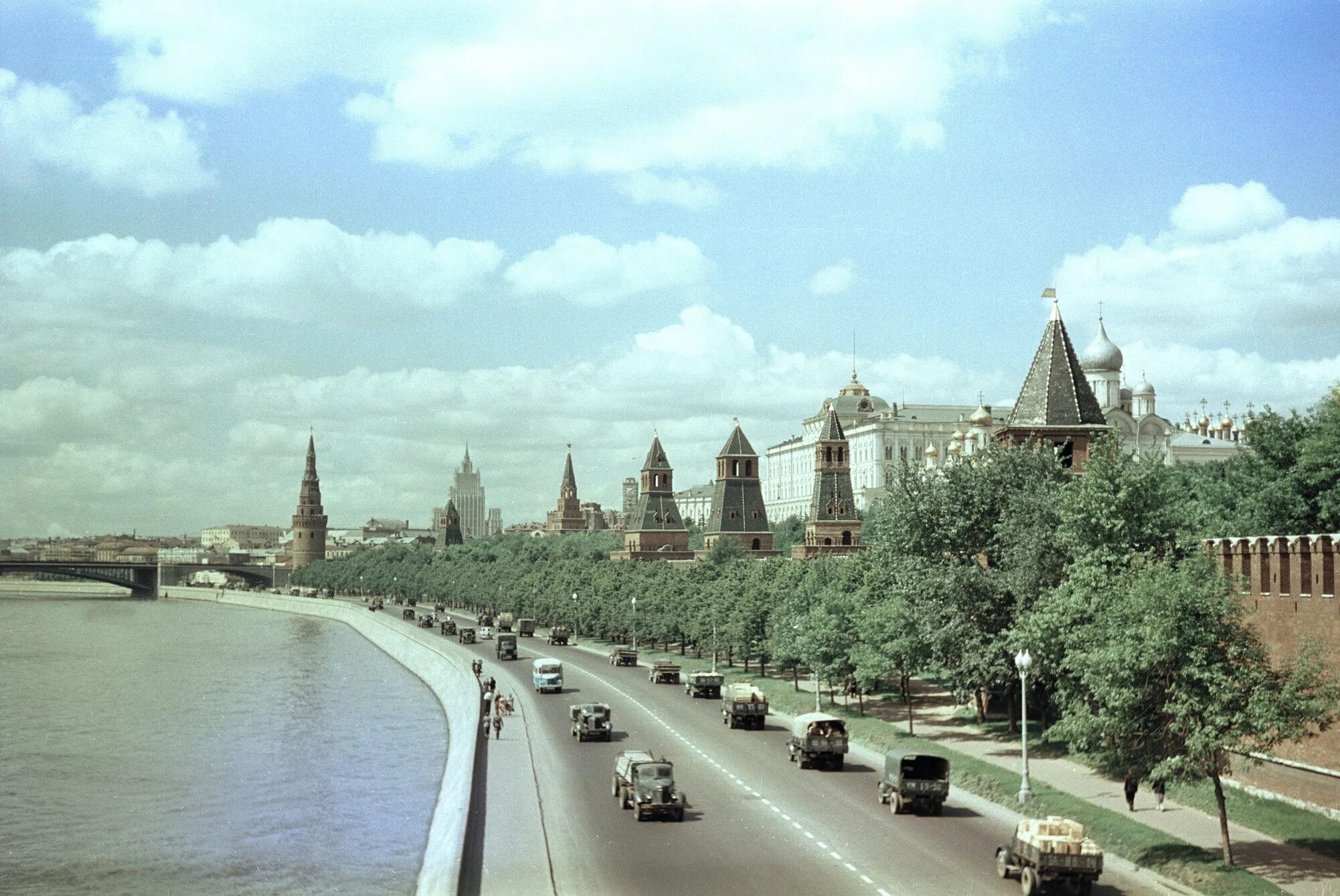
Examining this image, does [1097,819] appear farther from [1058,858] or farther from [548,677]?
[548,677]

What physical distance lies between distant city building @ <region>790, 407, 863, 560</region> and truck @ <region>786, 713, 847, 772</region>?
76715 millimetres

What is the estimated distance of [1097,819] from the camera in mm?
31688

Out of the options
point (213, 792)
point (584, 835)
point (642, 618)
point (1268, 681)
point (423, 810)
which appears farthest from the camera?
point (642, 618)

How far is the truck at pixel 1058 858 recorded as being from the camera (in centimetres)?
2453

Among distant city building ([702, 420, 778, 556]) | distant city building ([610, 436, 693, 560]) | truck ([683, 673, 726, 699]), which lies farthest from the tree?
distant city building ([610, 436, 693, 560])

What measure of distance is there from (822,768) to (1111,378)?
411 ft

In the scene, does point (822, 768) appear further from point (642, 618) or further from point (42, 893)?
point (642, 618)

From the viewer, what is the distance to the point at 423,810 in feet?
144

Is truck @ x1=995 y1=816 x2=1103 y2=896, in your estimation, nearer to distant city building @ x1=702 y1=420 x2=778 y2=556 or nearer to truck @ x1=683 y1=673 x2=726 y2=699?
truck @ x1=683 y1=673 x2=726 y2=699

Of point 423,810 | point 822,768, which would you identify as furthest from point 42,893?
point 822,768

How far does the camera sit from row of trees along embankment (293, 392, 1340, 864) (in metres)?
27.5

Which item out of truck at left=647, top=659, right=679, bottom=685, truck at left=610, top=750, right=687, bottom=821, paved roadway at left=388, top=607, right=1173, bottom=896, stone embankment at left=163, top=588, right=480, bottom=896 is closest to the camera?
paved roadway at left=388, top=607, right=1173, bottom=896

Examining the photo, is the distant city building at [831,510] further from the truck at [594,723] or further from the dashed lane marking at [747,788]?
the truck at [594,723]

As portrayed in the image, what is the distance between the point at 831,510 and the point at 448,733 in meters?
62.2
